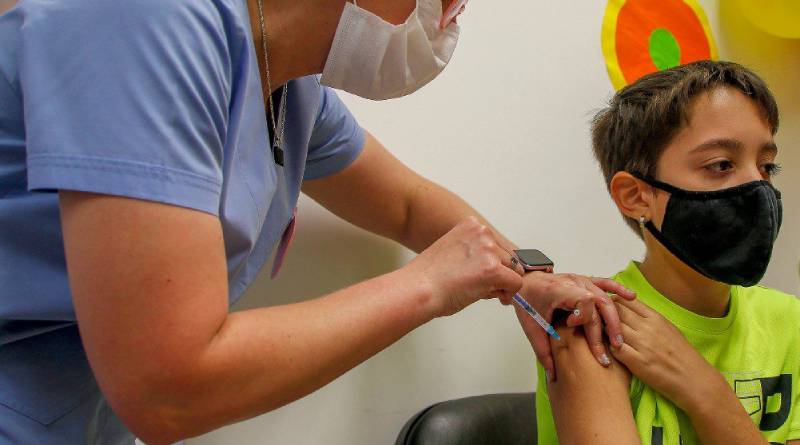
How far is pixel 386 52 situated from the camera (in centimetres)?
87

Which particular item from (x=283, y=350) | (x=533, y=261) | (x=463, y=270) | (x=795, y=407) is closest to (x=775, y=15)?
(x=795, y=407)

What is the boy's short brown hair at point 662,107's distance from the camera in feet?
3.79

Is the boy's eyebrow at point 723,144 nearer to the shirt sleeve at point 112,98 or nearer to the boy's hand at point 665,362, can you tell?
the boy's hand at point 665,362

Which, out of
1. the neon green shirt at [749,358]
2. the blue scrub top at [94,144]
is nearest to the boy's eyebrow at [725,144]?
the neon green shirt at [749,358]

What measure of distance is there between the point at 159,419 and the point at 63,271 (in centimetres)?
20

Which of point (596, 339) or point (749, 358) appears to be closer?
Result: point (596, 339)

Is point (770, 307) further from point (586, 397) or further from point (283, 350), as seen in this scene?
point (283, 350)

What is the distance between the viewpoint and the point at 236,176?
2.50 ft

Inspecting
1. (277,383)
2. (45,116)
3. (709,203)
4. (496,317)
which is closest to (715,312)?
(709,203)

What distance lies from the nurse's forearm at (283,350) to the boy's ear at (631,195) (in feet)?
1.92

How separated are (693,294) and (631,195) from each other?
0.23 m

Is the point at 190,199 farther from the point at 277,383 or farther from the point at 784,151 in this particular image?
the point at 784,151

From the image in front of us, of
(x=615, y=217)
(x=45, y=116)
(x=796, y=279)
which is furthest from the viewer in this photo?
(x=796, y=279)

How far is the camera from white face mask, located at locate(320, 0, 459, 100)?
2.69 ft
